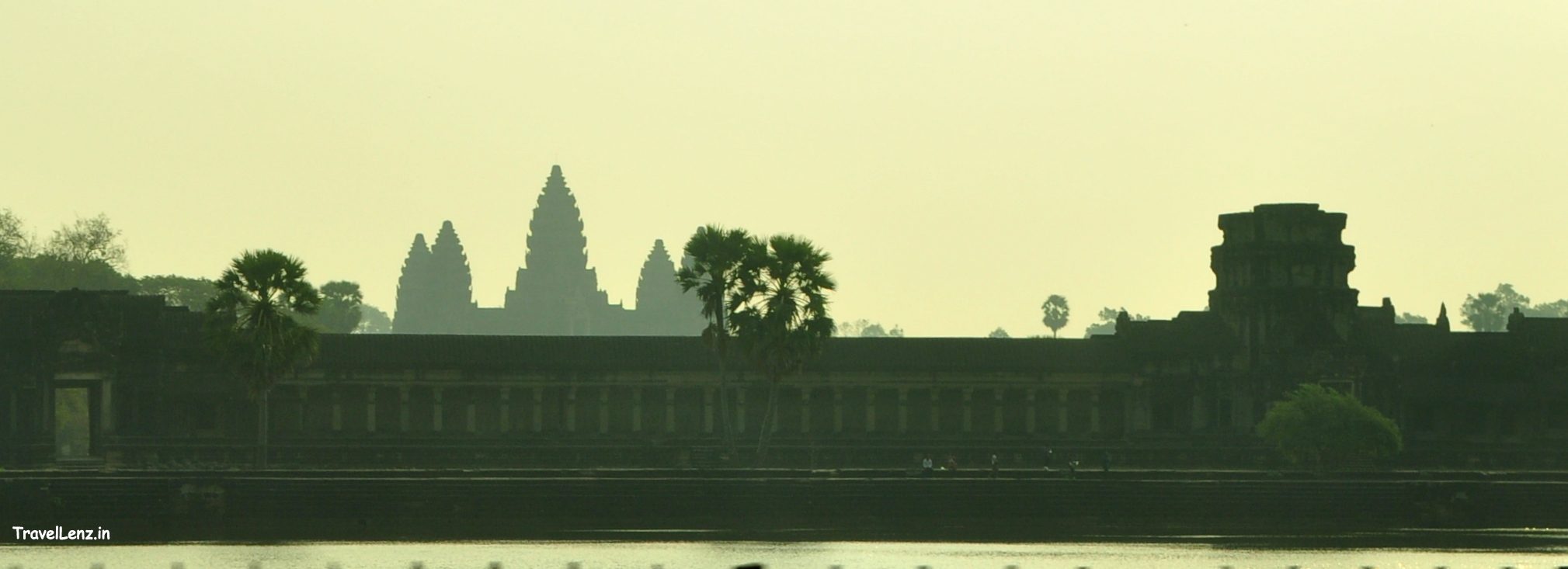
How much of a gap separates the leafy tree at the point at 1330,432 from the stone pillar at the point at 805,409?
58.8 ft

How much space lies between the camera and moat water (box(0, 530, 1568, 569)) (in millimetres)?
59219

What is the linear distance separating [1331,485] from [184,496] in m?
29.4

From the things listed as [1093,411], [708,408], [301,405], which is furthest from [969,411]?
[301,405]

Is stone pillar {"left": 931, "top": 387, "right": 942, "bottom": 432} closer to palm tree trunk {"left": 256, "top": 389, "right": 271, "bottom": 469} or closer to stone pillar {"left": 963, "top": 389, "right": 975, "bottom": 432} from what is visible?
stone pillar {"left": 963, "top": 389, "right": 975, "bottom": 432}

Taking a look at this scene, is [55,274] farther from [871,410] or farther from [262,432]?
[262,432]

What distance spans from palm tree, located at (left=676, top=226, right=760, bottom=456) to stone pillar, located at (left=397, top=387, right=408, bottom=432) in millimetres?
12761

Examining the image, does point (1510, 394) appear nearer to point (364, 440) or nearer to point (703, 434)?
point (703, 434)

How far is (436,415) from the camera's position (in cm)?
10044

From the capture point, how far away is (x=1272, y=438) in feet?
300

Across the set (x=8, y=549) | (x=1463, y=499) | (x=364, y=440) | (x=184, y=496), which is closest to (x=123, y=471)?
(x=184, y=496)

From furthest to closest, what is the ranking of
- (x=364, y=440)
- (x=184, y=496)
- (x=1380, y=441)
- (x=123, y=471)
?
(x=364, y=440)
(x=1380, y=441)
(x=123, y=471)
(x=184, y=496)

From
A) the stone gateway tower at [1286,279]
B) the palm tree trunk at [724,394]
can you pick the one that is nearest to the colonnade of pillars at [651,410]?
the palm tree trunk at [724,394]

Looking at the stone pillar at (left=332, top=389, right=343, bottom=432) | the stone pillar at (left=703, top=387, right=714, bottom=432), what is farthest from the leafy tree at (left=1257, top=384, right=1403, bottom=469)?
the stone pillar at (left=332, top=389, right=343, bottom=432)

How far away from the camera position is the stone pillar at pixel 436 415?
329 feet
